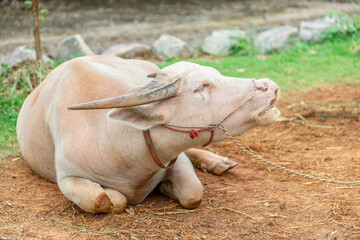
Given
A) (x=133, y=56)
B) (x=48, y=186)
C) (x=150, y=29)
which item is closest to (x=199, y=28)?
(x=150, y=29)

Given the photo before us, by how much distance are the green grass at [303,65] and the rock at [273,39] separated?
0.75ft

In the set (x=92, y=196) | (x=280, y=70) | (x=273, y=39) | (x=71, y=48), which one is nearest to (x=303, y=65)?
(x=280, y=70)

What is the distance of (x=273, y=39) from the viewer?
972cm

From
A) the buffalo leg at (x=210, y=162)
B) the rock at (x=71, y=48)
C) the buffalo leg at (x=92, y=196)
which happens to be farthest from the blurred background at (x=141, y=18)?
the buffalo leg at (x=92, y=196)

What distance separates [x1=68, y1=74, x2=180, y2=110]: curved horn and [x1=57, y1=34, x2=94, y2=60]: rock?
17.0 ft

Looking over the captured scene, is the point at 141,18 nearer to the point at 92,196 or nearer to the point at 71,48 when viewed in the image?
the point at 71,48

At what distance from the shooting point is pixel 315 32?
9.95m

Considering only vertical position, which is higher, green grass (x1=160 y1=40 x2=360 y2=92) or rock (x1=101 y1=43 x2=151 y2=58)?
rock (x1=101 y1=43 x2=151 y2=58)

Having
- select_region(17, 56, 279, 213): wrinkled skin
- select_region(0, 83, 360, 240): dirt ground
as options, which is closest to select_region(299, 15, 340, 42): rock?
select_region(0, 83, 360, 240): dirt ground

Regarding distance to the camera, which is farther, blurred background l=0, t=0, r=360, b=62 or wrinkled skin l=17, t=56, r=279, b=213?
blurred background l=0, t=0, r=360, b=62

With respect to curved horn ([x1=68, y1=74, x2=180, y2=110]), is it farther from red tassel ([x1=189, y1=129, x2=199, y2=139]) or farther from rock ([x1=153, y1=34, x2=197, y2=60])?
rock ([x1=153, y1=34, x2=197, y2=60])

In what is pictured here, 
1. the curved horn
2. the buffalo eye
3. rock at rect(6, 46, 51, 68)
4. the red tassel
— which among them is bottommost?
rock at rect(6, 46, 51, 68)

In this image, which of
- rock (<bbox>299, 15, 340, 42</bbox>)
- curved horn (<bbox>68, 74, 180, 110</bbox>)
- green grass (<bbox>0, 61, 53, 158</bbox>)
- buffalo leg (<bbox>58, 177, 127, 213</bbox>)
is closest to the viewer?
curved horn (<bbox>68, 74, 180, 110</bbox>)

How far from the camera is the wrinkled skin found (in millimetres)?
3230
